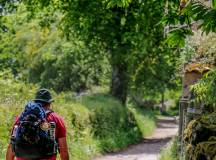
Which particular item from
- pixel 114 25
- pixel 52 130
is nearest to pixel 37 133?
pixel 52 130

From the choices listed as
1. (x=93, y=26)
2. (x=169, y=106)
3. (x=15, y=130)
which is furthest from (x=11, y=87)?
(x=169, y=106)

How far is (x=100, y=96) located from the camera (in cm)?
2753

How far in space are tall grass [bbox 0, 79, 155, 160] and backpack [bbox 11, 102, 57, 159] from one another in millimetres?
6163

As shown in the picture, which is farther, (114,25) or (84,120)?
(114,25)

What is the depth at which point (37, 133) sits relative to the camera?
6.49m

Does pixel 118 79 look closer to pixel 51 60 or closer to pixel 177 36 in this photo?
pixel 51 60

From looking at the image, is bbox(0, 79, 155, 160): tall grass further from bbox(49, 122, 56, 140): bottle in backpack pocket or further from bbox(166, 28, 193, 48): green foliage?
bbox(166, 28, 193, 48): green foliage

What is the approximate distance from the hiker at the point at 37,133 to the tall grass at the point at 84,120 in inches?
240

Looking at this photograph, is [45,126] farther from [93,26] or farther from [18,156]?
[93,26]

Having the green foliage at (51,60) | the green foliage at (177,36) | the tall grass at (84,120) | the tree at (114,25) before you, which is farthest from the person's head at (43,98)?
the green foliage at (51,60)

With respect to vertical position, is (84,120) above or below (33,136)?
below

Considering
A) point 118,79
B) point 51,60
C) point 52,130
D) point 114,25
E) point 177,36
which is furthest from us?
point 51,60

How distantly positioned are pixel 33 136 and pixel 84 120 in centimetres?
1373

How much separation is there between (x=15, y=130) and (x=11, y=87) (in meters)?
11.0
